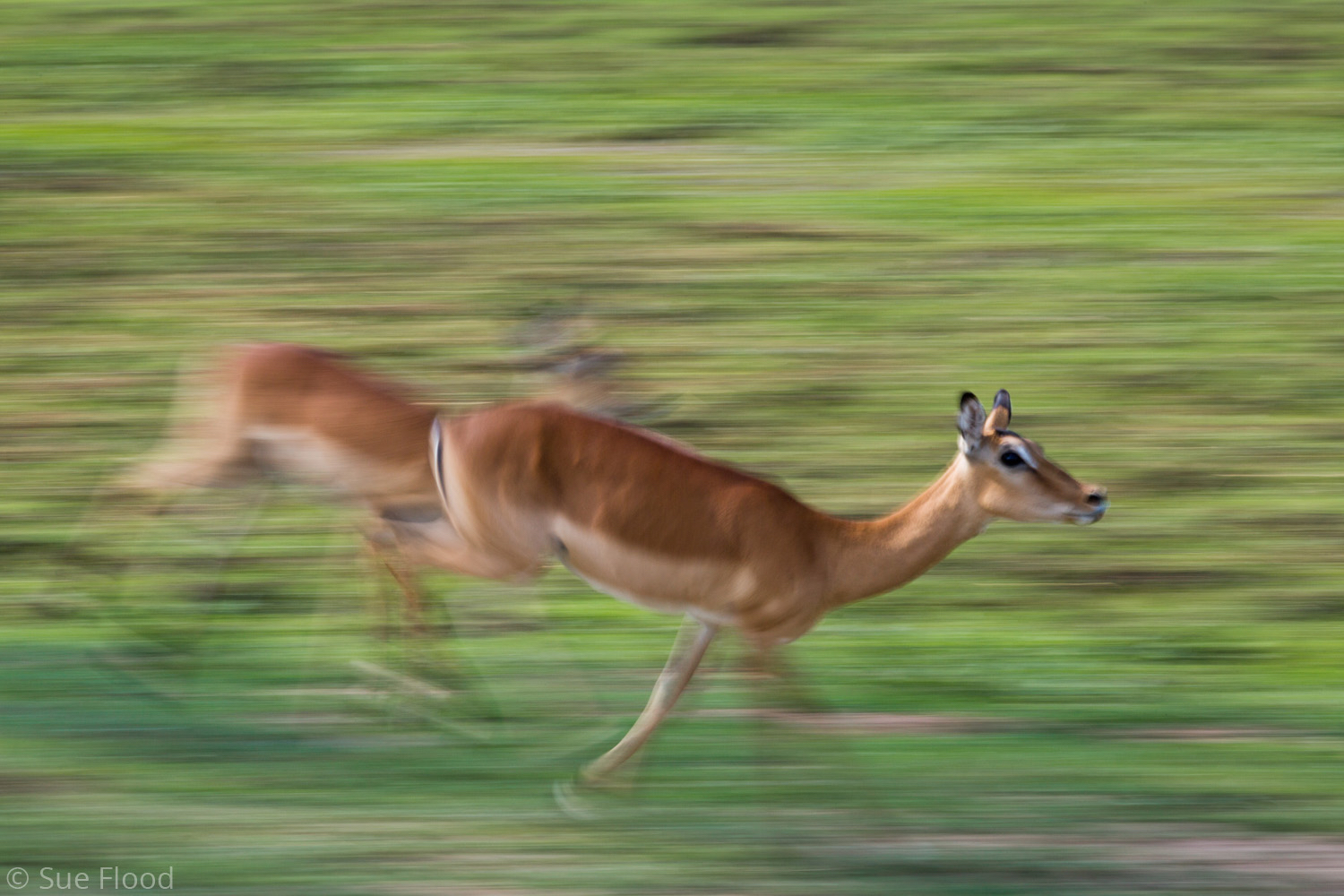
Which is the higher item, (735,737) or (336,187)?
(336,187)

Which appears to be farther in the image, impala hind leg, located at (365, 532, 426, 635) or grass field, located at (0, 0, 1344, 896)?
impala hind leg, located at (365, 532, 426, 635)

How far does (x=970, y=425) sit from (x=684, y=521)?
868 millimetres

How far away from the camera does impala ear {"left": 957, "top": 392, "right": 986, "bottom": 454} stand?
18.8 ft

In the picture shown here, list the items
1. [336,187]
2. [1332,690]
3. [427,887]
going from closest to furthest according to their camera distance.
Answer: [427,887], [1332,690], [336,187]

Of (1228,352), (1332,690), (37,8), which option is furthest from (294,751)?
(37,8)

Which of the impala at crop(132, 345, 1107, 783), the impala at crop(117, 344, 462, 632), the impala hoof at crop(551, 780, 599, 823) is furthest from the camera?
the impala at crop(117, 344, 462, 632)

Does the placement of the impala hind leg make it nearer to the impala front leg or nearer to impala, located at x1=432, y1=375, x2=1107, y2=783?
impala, located at x1=432, y1=375, x2=1107, y2=783

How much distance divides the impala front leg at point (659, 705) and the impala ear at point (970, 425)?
35.7 inches

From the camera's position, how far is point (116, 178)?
12.7 m

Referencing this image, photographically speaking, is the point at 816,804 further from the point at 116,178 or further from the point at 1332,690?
the point at 116,178

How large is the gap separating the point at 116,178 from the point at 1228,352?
692 centimetres

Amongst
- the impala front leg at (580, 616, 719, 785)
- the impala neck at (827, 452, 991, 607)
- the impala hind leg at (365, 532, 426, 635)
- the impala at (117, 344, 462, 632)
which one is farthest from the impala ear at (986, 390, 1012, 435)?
the impala hind leg at (365, 532, 426, 635)

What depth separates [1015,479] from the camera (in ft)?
18.8

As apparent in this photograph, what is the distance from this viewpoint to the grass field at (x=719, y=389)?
5.83 metres
